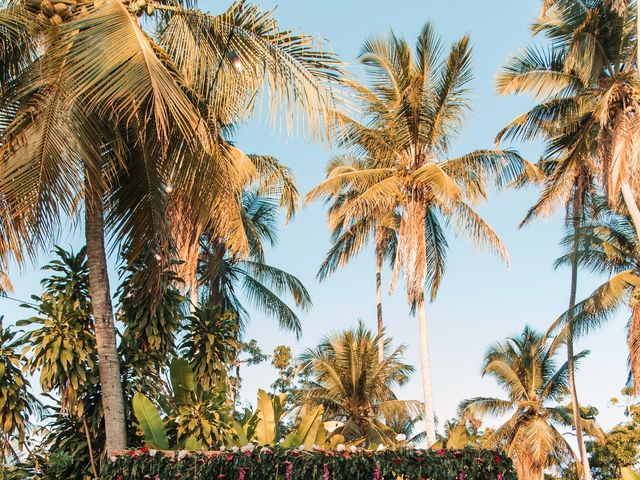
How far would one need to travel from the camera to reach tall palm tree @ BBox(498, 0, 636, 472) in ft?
52.6

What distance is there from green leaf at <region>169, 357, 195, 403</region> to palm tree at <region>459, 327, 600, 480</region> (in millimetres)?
16014

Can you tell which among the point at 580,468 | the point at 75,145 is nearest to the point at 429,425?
the point at 580,468

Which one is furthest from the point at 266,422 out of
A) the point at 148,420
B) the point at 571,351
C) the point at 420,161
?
the point at 571,351

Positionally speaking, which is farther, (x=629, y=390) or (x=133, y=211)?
(x=629, y=390)

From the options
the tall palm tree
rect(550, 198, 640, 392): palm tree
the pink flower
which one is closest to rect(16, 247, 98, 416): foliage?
the pink flower

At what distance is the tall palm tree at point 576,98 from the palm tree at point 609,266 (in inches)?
16.0

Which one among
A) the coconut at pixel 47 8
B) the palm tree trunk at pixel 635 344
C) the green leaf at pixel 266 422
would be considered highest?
the coconut at pixel 47 8

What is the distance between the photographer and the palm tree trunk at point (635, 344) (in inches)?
696

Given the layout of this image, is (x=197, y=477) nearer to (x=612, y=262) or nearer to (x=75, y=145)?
(x=75, y=145)

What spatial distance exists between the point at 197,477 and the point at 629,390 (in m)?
20.2

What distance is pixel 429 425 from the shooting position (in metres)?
Result: 15.2

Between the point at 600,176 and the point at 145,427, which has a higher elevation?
the point at 600,176

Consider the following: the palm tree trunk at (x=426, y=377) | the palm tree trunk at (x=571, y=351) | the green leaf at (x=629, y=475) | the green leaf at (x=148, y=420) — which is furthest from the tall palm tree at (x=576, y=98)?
the green leaf at (x=629, y=475)

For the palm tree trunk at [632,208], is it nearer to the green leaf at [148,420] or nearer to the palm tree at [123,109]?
the palm tree at [123,109]
